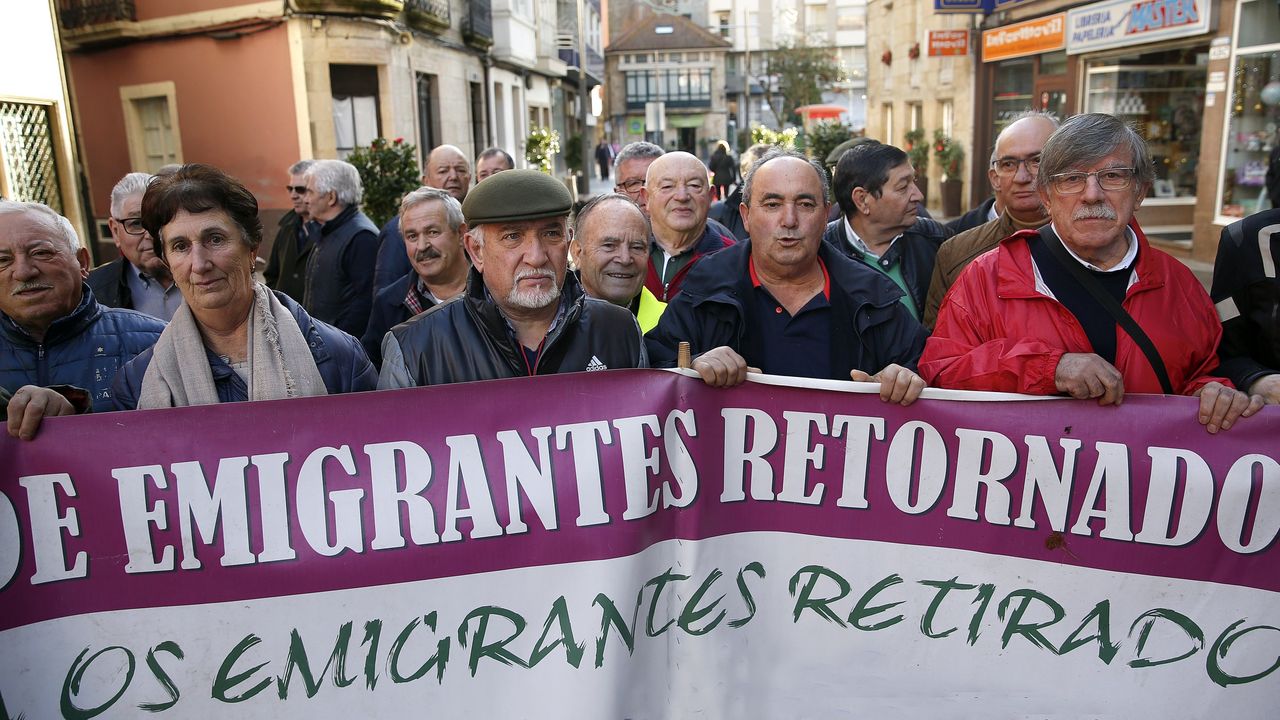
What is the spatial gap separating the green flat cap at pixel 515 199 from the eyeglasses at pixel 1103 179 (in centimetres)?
144

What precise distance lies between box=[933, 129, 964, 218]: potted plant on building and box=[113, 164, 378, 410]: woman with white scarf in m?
20.6

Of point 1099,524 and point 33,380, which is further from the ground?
point 33,380

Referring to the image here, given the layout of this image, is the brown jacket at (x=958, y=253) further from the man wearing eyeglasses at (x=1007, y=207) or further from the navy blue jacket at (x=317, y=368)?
the navy blue jacket at (x=317, y=368)

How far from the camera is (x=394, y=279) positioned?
5.35 meters

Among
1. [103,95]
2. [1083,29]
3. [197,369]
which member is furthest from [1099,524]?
[103,95]

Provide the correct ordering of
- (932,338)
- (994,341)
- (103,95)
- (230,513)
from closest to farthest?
(230,513)
(994,341)
(932,338)
(103,95)

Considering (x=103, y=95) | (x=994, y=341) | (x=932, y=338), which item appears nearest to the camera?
(x=994, y=341)

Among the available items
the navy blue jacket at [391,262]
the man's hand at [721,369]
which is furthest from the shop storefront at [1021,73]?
the man's hand at [721,369]

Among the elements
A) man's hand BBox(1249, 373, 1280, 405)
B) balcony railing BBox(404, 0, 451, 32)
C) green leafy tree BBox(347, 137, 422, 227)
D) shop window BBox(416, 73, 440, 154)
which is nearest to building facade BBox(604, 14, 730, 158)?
shop window BBox(416, 73, 440, 154)

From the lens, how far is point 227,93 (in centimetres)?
1549

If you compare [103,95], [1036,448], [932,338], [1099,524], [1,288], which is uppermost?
[103,95]

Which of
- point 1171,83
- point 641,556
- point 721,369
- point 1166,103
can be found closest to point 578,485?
point 641,556

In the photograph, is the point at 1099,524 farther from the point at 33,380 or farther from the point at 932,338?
the point at 33,380

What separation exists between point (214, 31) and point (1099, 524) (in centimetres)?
1620
